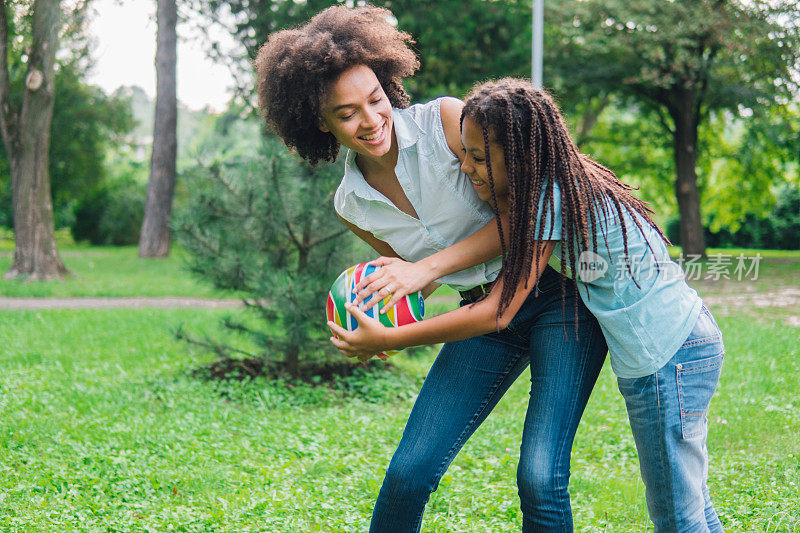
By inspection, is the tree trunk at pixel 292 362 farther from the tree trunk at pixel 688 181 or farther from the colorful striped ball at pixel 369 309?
the tree trunk at pixel 688 181

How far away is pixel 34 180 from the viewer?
13430mm

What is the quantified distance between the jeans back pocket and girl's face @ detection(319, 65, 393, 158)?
1219mm

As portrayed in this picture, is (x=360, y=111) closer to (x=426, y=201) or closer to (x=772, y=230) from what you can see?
(x=426, y=201)

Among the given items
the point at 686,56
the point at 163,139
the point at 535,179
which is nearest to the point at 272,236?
the point at 535,179

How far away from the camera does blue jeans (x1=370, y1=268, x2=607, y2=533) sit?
7.45 ft

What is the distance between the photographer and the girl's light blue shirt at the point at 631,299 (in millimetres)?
2174

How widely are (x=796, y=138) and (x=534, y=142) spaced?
1792 centimetres

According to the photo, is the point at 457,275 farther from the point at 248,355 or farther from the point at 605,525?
the point at 248,355

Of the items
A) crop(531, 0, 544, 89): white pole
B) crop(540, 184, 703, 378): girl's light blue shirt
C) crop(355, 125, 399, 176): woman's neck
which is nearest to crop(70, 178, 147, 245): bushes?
crop(531, 0, 544, 89): white pole

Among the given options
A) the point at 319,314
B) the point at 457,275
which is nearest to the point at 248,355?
the point at 319,314

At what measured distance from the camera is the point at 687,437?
2.19 meters

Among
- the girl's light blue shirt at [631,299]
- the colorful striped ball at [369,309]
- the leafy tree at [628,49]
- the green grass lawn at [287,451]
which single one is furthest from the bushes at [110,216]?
the girl's light blue shirt at [631,299]

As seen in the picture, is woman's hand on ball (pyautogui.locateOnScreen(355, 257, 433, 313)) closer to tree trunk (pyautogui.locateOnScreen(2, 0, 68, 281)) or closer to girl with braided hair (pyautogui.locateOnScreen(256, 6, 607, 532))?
girl with braided hair (pyautogui.locateOnScreen(256, 6, 607, 532))

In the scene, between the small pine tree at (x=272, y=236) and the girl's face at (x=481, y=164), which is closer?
the girl's face at (x=481, y=164)
